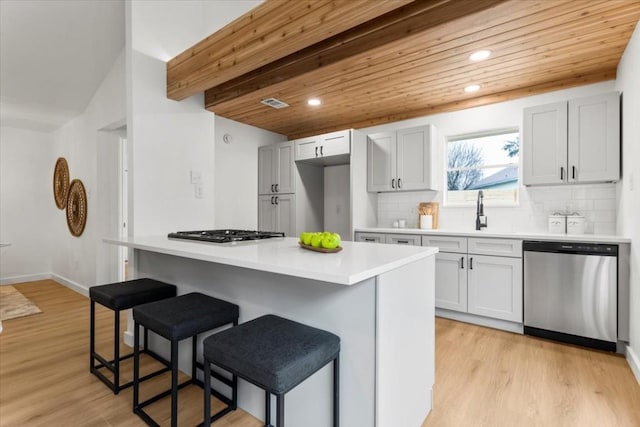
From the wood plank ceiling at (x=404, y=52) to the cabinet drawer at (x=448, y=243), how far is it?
157cm

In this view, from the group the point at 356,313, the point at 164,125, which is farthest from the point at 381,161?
the point at 356,313

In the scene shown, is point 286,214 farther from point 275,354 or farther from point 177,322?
point 275,354

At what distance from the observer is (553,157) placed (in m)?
3.03

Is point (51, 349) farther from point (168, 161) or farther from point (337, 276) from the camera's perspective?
point (337, 276)

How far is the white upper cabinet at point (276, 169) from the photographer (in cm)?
462

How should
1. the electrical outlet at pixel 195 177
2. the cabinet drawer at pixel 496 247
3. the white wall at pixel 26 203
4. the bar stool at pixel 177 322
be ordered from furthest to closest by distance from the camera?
the white wall at pixel 26 203, the electrical outlet at pixel 195 177, the cabinet drawer at pixel 496 247, the bar stool at pixel 177 322

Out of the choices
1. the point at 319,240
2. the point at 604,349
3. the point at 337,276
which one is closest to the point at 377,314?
the point at 337,276

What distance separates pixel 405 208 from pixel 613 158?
6.82 feet

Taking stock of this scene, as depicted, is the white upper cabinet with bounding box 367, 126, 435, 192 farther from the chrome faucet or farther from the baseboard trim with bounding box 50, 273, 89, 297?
the baseboard trim with bounding box 50, 273, 89, 297

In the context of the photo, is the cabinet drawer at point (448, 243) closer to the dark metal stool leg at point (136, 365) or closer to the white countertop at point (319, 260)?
the white countertop at point (319, 260)

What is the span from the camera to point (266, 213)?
490cm

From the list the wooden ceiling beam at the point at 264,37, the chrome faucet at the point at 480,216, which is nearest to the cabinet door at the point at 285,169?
the wooden ceiling beam at the point at 264,37

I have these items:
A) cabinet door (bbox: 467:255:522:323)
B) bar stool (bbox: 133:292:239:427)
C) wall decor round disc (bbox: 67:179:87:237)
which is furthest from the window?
wall decor round disc (bbox: 67:179:87:237)

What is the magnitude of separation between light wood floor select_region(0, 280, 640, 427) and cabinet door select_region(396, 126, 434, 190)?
5.71 feet
